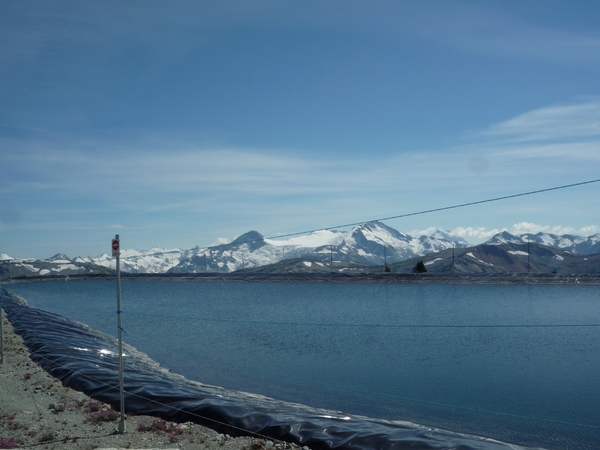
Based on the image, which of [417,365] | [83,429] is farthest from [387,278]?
[83,429]

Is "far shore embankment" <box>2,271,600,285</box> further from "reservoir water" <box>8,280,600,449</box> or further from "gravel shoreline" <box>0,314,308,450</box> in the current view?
"gravel shoreline" <box>0,314,308,450</box>

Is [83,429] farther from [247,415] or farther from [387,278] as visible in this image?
[387,278]

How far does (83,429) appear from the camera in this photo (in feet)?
32.5

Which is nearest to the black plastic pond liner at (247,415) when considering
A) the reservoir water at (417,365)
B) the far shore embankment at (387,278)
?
the reservoir water at (417,365)

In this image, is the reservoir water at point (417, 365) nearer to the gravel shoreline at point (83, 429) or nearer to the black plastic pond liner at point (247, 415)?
Answer: the black plastic pond liner at point (247, 415)

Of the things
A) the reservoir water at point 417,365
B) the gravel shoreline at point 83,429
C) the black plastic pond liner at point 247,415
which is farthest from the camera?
the reservoir water at point 417,365

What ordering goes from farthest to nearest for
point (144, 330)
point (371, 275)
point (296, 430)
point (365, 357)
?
1. point (371, 275)
2. point (144, 330)
3. point (365, 357)
4. point (296, 430)

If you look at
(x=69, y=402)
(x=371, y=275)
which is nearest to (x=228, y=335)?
(x=69, y=402)

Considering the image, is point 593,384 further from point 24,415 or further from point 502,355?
point 24,415

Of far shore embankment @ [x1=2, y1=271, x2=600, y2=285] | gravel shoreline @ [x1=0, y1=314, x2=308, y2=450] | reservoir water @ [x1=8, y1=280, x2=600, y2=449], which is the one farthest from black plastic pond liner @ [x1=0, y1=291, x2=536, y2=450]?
far shore embankment @ [x1=2, y1=271, x2=600, y2=285]

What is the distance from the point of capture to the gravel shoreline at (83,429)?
9172 millimetres

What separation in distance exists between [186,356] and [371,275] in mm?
68863

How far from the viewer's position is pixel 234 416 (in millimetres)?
10617

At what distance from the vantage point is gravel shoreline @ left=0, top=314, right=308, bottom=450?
9.17 m
